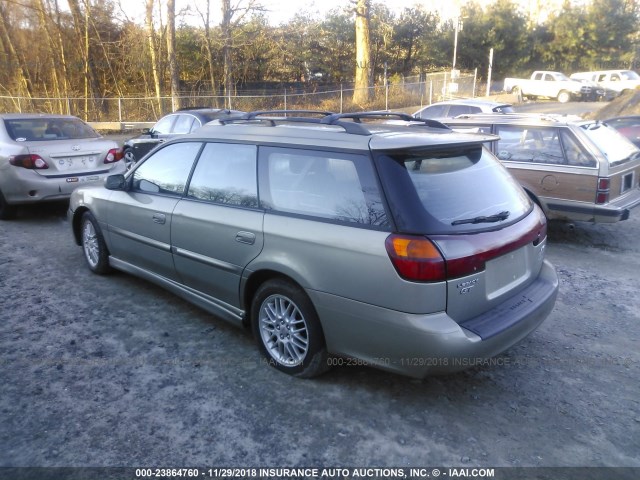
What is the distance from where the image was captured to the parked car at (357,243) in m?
3.02

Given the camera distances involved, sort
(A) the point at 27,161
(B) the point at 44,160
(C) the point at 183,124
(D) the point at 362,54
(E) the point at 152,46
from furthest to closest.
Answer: (D) the point at 362,54 < (E) the point at 152,46 < (C) the point at 183,124 < (B) the point at 44,160 < (A) the point at 27,161

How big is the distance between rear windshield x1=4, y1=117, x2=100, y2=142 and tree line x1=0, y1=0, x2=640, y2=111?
53.3 feet

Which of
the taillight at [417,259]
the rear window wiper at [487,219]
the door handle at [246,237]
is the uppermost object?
the rear window wiper at [487,219]

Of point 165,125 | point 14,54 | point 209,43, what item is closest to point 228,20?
point 209,43

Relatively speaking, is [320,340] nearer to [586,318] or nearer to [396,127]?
[396,127]

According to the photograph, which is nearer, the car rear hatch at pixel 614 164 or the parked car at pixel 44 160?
the car rear hatch at pixel 614 164

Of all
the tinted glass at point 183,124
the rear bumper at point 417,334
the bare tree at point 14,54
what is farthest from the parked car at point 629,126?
the bare tree at point 14,54

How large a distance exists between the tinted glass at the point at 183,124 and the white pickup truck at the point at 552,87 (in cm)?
2660

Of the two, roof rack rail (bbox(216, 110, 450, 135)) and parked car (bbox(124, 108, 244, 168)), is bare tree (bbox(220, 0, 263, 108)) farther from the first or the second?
roof rack rail (bbox(216, 110, 450, 135))

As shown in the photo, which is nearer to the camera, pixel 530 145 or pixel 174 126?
pixel 530 145

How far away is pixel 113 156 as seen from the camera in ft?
28.3

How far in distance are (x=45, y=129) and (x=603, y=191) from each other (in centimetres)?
813

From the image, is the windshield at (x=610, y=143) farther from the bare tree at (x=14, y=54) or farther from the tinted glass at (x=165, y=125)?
the bare tree at (x=14, y=54)

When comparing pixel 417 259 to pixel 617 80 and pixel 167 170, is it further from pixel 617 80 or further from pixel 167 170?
pixel 617 80
